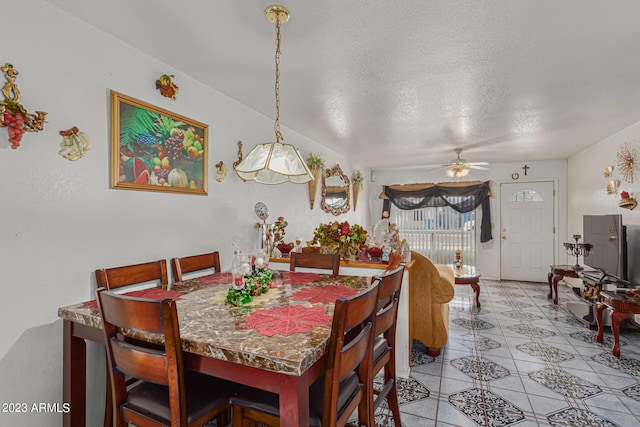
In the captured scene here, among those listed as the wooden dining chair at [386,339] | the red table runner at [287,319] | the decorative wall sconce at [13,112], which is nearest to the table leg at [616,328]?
→ the wooden dining chair at [386,339]

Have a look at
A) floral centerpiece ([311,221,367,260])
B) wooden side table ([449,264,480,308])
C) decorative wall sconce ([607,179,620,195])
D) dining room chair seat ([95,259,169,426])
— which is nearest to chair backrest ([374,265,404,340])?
floral centerpiece ([311,221,367,260])

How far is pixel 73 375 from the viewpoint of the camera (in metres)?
1.52

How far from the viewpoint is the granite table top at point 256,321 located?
1.01 m

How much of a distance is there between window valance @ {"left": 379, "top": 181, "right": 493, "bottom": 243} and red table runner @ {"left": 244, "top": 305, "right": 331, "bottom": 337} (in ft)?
18.8

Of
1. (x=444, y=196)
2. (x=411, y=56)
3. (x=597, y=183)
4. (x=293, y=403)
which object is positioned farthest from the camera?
(x=444, y=196)

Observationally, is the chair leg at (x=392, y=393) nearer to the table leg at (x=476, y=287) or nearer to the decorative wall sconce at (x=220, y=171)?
the decorative wall sconce at (x=220, y=171)

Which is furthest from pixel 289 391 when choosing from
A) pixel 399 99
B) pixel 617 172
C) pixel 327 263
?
pixel 617 172

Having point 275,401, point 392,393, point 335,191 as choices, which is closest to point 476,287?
point 335,191

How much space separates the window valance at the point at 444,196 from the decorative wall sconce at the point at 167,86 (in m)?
5.43

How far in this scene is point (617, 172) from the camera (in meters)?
3.83

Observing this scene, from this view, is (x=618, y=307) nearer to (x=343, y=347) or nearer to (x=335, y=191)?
(x=343, y=347)

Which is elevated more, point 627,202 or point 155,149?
point 155,149

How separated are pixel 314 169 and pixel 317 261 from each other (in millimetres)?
2068

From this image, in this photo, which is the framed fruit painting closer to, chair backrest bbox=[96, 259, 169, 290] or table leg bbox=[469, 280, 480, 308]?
chair backrest bbox=[96, 259, 169, 290]
